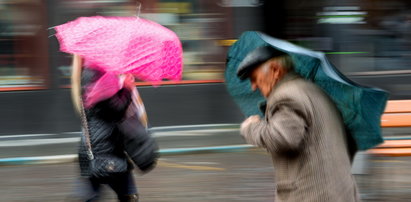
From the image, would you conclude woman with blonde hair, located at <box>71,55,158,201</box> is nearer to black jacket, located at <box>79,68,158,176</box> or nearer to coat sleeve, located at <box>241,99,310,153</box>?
black jacket, located at <box>79,68,158,176</box>

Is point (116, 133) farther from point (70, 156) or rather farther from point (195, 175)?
point (70, 156)

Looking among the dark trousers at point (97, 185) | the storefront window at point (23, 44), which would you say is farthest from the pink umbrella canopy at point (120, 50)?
the storefront window at point (23, 44)

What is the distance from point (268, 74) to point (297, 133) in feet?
1.00

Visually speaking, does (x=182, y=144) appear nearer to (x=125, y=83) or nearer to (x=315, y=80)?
(x=125, y=83)

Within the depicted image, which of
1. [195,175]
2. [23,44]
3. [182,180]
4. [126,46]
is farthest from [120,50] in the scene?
[23,44]

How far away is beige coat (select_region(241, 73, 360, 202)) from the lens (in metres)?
2.93

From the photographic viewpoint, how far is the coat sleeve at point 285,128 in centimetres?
291

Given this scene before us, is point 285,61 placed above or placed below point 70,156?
above

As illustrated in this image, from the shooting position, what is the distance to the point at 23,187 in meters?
7.73

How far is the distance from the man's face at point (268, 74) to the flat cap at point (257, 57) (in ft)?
0.08

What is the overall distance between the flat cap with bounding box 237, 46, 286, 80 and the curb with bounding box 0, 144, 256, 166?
6350 mm

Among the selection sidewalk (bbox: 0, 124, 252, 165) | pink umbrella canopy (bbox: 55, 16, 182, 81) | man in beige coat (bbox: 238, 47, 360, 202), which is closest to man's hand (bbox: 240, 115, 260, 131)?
man in beige coat (bbox: 238, 47, 360, 202)

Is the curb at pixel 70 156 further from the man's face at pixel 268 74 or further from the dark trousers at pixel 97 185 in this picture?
the man's face at pixel 268 74

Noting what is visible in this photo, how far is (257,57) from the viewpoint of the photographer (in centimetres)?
304
